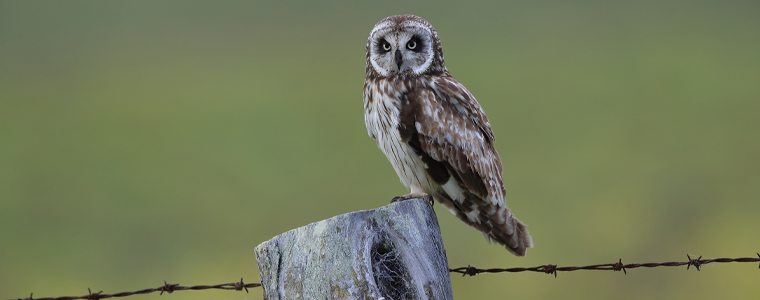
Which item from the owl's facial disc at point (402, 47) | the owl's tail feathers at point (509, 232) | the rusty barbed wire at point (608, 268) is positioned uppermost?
the owl's facial disc at point (402, 47)

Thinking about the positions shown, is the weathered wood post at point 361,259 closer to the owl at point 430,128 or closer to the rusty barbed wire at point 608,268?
the rusty barbed wire at point 608,268

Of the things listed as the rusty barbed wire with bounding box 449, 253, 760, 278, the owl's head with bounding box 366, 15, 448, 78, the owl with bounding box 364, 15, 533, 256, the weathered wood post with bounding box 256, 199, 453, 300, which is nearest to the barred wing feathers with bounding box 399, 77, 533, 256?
the owl with bounding box 364, 15, 533, 256

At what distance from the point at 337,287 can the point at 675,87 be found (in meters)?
14.0

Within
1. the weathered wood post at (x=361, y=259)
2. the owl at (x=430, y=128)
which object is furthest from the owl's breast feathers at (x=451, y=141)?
the weathered wood post at (x=361, y=259)

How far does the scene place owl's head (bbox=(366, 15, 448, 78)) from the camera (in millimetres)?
3195

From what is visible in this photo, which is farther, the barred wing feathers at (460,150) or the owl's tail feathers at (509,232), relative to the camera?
the owl's tail feathers at (509,232)

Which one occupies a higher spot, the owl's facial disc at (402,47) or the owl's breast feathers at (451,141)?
the owl's facial disc at (402,47)

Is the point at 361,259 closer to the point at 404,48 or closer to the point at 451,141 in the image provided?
the point at 451,141

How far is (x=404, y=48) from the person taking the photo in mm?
3201

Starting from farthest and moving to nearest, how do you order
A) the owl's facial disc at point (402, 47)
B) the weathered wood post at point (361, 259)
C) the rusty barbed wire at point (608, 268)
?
1. the owl's facial disc at point (402, 47)
2. the rusty barbed wire at point (608, 268)
3. the weathered wood post at point (361, 259)

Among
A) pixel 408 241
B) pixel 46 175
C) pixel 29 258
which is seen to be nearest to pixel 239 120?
pixel 46 175

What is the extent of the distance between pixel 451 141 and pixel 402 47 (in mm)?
597

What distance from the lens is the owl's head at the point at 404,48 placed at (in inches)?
126

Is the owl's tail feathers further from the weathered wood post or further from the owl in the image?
the weathered wood post
